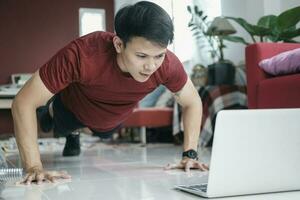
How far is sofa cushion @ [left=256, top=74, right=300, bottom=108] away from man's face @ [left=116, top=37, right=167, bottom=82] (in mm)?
807

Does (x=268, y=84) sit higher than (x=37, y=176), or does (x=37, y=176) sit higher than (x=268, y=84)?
(x=268, y=84)

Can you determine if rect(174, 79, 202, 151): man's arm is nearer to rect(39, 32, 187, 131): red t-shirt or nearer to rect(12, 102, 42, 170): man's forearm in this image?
rect(39, 32, 187, 131): red t-shirt

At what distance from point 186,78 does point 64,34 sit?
399cm

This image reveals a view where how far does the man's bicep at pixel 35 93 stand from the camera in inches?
51.9

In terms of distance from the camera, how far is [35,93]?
4.32 ft

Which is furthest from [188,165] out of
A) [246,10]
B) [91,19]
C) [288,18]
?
[91,19]

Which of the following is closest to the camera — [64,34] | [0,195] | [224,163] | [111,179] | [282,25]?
[224,163]

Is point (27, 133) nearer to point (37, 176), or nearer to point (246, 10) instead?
point (37, 176)

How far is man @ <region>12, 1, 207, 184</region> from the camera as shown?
1.27m

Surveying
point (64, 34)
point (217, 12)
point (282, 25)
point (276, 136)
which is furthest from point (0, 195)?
point (64, 34)

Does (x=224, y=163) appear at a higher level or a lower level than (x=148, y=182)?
higher

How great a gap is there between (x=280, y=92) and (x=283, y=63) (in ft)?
0.46

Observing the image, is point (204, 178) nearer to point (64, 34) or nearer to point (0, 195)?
point (0, 195)

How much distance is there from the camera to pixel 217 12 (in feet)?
11.1
